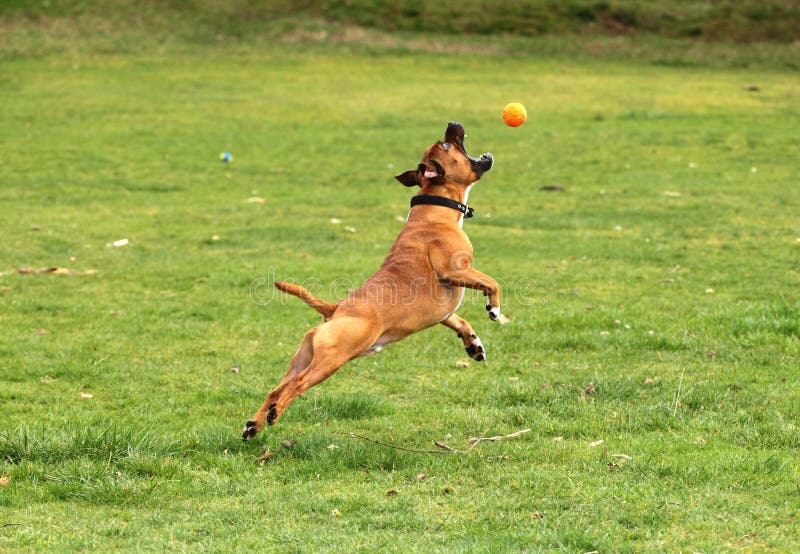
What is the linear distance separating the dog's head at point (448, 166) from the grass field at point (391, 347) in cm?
179

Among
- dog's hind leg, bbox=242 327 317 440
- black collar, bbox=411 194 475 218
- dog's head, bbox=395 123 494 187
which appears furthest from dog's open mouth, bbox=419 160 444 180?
dog's hind leg, bbox=242 327 317 440

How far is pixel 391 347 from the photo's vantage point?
997cm

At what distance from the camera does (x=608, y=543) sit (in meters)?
5.32

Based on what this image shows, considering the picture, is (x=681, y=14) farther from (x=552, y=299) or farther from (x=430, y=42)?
(x=552, y=299)

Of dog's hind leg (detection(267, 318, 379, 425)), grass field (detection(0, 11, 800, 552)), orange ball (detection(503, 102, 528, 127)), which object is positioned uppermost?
orange ball (detection(503, 102, 528, 127))

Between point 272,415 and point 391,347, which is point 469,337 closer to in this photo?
point 272,415

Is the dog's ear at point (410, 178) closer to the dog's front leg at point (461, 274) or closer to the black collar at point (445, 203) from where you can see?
the black collar at point (445, 203)

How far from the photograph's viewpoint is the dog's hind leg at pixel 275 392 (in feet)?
22.1

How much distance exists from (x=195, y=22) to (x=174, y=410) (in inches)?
1447

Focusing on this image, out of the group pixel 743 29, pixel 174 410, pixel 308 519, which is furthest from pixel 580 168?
pixel 743 29

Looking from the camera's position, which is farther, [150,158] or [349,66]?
[349,66]

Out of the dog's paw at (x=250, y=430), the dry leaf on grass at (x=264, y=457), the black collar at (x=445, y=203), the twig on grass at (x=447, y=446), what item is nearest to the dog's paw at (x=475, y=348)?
the twig on grass at (x=447, y=446)

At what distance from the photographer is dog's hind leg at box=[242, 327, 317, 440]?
265 inches

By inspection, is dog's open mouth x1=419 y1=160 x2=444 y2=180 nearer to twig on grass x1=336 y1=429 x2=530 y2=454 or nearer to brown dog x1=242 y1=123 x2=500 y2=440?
brown dog x1=242 y1=123 x2=500 y2=440
